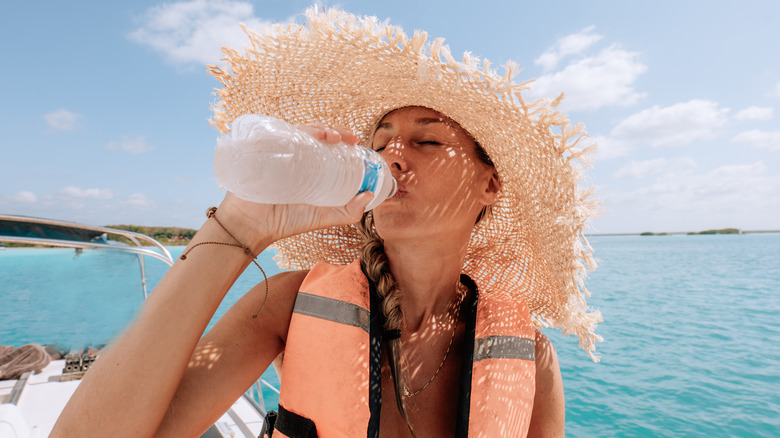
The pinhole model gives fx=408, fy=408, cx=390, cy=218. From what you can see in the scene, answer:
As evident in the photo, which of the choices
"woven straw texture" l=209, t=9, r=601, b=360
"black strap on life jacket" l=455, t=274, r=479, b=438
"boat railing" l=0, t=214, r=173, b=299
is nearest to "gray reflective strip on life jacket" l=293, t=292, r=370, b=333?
"black strap on life jacket" l=455, t=274, r=479, b=438

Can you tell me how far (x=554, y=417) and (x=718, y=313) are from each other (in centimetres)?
2355

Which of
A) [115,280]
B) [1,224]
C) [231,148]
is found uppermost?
[231,148]

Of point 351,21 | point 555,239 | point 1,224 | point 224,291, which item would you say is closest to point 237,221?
point 224,291

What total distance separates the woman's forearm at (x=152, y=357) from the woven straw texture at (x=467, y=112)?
2.73ft

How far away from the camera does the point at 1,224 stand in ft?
4.20

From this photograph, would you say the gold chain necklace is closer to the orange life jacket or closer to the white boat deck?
the orange life jacket

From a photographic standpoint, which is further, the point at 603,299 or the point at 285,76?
the point at 603,299

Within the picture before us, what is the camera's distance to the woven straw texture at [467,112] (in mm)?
1297

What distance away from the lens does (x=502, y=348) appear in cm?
143

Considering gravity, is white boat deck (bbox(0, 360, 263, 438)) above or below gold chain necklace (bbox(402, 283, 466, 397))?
below

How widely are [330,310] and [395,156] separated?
563 mm

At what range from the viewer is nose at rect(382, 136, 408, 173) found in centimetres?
140

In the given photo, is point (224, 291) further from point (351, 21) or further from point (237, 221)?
point (351, 21)

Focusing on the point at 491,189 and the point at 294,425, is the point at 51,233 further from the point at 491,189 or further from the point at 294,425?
the point at 491,189
